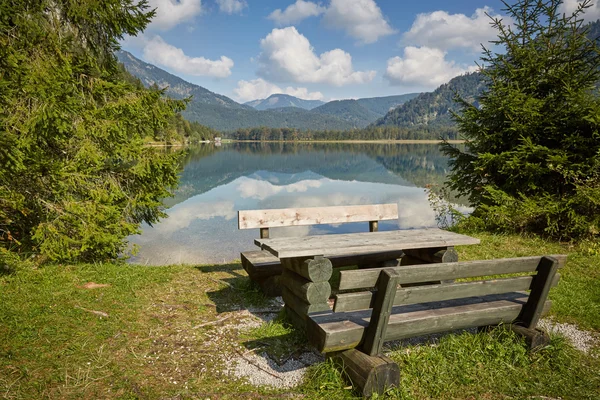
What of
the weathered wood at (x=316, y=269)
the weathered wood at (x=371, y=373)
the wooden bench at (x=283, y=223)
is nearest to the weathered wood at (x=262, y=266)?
the wooden bench at (x=283, y=223)

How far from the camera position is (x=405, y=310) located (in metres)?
4.26

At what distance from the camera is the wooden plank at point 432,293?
3.43m

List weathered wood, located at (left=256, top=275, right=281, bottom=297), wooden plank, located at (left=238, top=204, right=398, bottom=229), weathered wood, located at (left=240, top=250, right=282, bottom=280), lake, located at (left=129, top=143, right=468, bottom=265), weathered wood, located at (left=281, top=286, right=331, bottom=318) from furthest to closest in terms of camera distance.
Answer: lake, located at (left=129, top=143, right=468, bottom=265) < wooden plank, located at (left=238, top=204, right=398, bottom=229) < weathered wood, located at (left=256, top=275, right=281, bottom=297) < weathered wood, located at (left=240, top=250, right=282, bottom=280) < weathered wood, located at (left=281, top=286, right=331, bottom=318)

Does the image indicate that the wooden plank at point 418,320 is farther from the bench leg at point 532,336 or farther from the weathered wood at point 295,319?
the weathered wood at point 295,319

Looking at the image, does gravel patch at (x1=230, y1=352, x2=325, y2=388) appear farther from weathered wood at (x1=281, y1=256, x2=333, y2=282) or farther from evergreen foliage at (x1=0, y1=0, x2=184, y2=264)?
evergreen foliage at (x1=0, y1=0, x2=184, y2=264)

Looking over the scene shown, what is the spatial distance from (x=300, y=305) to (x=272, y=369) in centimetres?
88

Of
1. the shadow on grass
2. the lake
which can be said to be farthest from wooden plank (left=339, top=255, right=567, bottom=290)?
the lake

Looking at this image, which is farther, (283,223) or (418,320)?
(283,223)

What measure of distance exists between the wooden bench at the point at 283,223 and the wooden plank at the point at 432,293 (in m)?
2.79

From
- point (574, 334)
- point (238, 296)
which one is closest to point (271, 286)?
point (238, 296)

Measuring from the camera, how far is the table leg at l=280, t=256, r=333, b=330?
4.62m

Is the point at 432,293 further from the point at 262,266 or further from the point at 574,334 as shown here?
the point at 262,266

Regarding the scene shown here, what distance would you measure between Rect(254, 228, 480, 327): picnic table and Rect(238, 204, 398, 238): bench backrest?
1.56m

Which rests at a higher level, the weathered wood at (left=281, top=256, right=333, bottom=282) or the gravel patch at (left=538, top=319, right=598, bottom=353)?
the weathered wood at (left=281, top=256, right=333, bottom=282)
